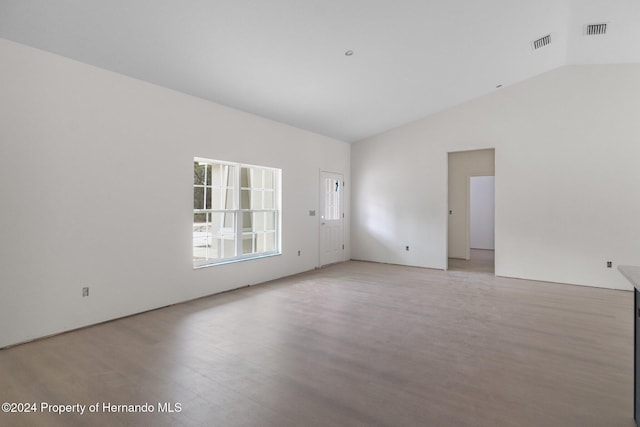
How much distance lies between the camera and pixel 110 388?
2.29 m

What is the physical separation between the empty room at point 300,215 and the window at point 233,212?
0.04m

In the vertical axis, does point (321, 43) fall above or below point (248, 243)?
above

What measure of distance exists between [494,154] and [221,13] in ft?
18.8

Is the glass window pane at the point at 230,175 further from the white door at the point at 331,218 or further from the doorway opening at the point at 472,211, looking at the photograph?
the doorway opening at the point at 472,211

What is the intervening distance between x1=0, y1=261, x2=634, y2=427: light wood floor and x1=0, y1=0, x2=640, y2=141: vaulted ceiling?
2.93 metres

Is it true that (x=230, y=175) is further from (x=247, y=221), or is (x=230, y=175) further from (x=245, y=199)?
(x=247, y=221)

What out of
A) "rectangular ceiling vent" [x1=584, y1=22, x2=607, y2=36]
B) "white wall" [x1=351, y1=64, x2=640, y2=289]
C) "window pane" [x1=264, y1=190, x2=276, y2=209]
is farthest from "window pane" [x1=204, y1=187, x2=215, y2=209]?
"rectangular ceiling vent" [x1=584, y1=22, x2=607, y2=36]

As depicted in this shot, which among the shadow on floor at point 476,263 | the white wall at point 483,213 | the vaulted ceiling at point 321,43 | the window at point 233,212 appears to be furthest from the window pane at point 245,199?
the white wall at point 483,213

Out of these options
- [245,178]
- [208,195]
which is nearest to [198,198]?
[208,195]

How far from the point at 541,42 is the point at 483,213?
6.03 metres

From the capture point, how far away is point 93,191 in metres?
3.45

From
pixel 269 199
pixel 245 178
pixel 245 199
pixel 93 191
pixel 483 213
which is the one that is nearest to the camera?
pixel 93 191

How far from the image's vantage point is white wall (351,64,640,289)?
517cm

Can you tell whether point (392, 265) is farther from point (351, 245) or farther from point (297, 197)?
point (297, 197)
